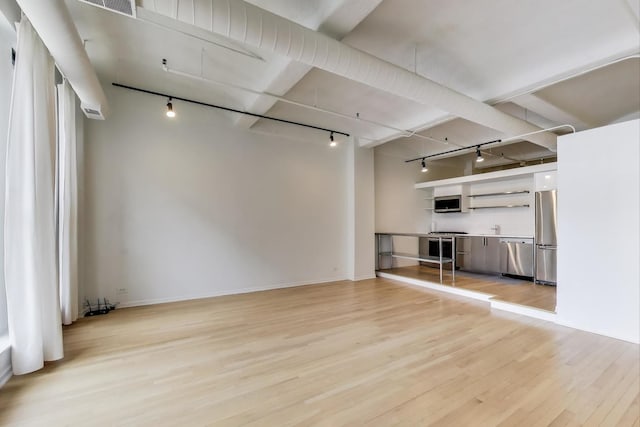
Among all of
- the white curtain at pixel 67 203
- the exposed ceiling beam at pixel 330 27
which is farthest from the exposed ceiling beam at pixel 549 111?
the white curtain at pixel 67 203

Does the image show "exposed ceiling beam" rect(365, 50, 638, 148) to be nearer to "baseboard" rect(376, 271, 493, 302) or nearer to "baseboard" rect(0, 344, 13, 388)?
"baseboard" rect(376, 271, 493, 302)

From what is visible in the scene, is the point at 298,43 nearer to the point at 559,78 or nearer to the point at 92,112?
the point at 92,112

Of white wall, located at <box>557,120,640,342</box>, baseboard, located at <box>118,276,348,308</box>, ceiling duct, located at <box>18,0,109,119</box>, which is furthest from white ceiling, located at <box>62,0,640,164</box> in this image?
baseboard, located at <box>118,276,348,308</box>

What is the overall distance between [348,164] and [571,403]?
18.0 feet

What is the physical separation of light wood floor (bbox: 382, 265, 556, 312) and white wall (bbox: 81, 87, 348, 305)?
88.1 inches

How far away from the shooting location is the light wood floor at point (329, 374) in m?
1.93

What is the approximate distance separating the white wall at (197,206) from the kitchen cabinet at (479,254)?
3.60 metres

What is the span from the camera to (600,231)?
11.4 ft

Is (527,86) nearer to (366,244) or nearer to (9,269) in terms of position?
(366,244)

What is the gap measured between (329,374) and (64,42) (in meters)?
3.56

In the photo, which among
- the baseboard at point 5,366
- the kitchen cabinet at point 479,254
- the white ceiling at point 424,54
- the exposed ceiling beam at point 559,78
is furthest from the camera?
the kitchen cabinet at point 479,254

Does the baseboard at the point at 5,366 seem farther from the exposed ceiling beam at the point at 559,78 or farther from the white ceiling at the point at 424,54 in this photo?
the exposed ceiling beam at the point at 559,78

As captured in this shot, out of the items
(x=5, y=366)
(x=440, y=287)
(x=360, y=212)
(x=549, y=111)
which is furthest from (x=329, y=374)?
(x=549, y=111)

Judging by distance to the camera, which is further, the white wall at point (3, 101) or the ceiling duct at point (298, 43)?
the white wall at point (3, 101)
